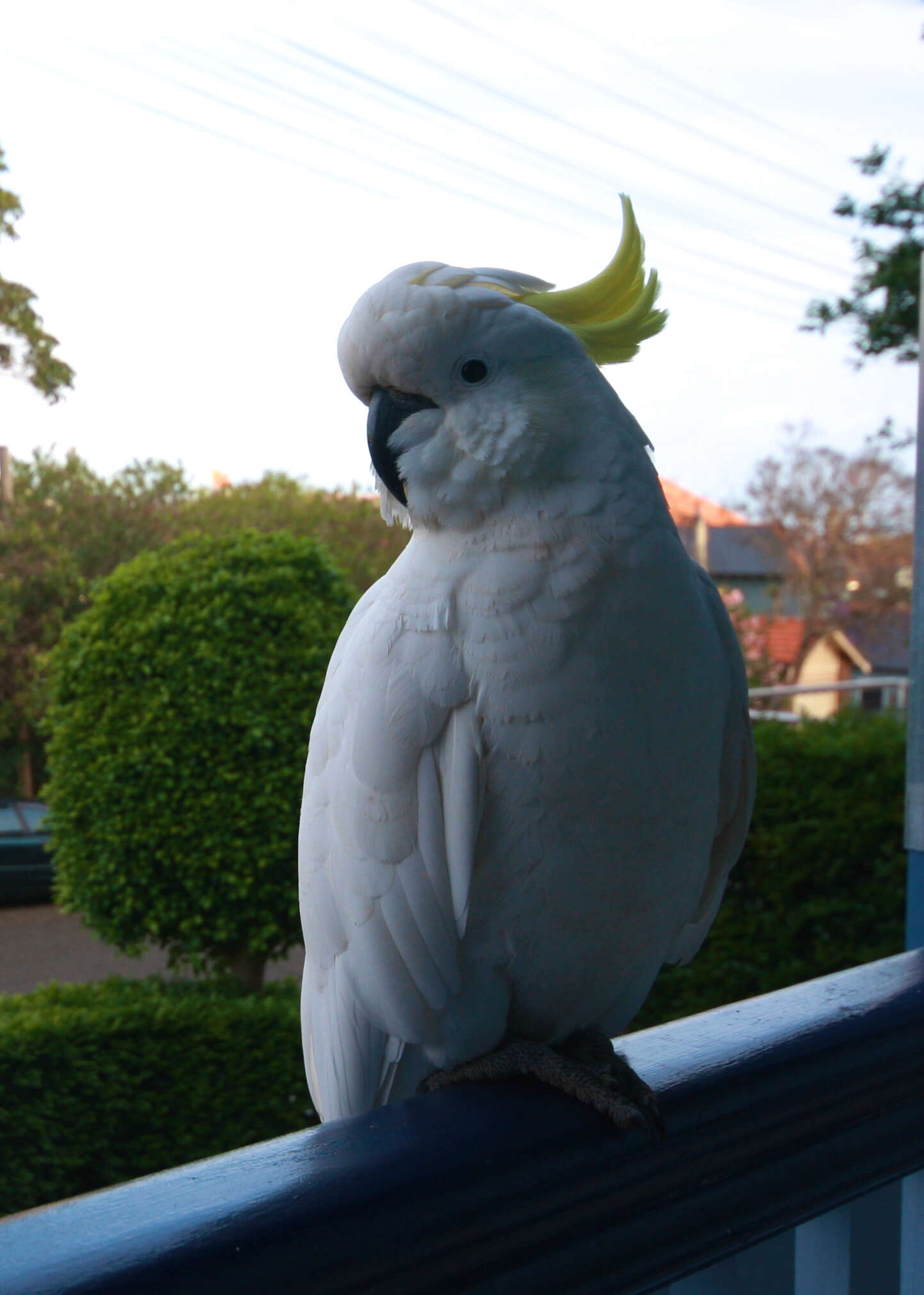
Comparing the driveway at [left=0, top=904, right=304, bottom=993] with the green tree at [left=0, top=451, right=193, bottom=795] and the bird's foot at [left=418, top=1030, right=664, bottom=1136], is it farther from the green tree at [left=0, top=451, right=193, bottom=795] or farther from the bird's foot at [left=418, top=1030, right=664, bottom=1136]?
the bird's foot at [left=418, top=1030, right=664, bottom=1136]

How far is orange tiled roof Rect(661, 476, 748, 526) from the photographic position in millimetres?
13055

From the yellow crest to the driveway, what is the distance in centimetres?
301

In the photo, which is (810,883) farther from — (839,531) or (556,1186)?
(839,531)

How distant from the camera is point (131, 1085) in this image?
8.07ft

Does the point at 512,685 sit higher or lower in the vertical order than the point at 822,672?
higher

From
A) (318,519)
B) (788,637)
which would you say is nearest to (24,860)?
(318,519)

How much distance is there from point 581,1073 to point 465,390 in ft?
1.74

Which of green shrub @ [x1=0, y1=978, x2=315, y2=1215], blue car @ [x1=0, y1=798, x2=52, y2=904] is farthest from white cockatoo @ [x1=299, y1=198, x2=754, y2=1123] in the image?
blue car @ [x1=0, y1=798, x2=52, y2=904]

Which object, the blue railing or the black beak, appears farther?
the black beak

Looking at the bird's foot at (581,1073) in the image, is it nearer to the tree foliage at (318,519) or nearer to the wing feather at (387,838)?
the wing feather at (387,838)

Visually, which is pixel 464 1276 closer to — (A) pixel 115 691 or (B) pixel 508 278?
(B) pixel 508 278

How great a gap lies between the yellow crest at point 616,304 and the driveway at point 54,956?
3006mm

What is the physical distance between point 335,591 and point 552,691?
2.44 m

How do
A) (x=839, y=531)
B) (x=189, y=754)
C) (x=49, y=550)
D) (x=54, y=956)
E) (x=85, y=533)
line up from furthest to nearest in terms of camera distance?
(x=839, y=531) → (x=85, y=533) → (x=49, y=550) → (x=54, y=956) → (x=189, y=754)
